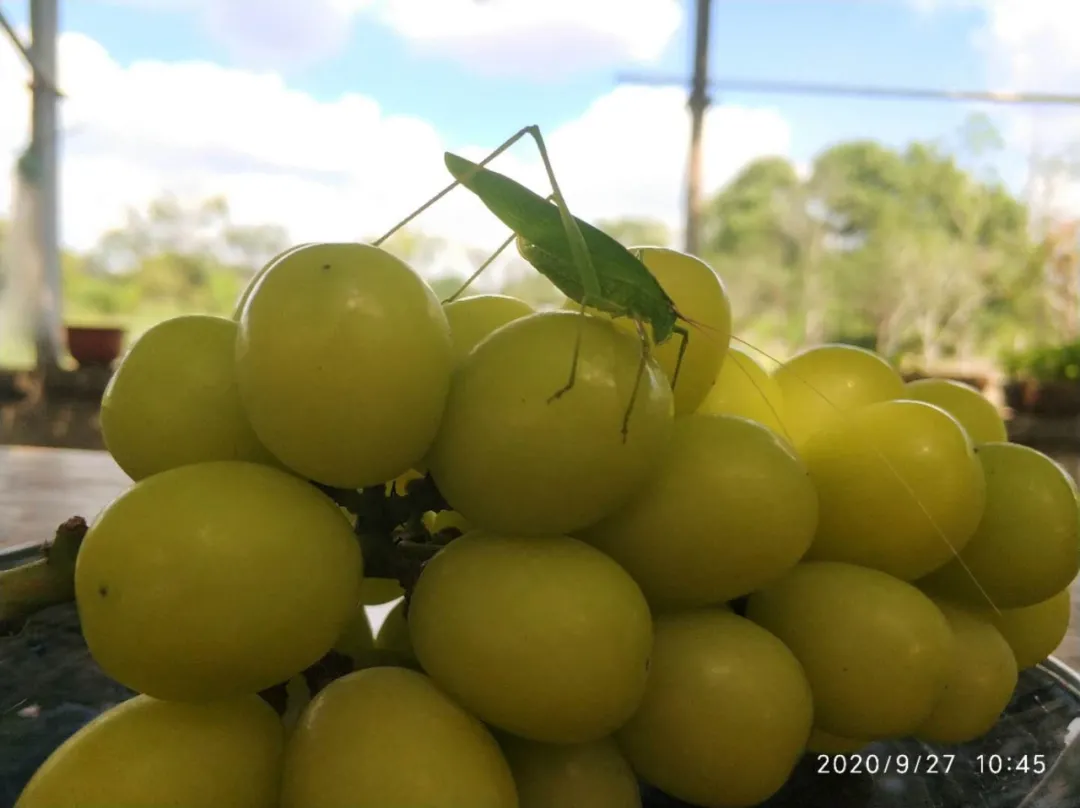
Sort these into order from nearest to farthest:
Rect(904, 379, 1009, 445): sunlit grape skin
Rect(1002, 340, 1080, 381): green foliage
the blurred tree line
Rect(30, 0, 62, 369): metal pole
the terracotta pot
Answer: Rect(904, 379, 1009, 445): sunlit grape skin < the terracotta pot < Rect(30, 0, 62, 369): metal pole < Rect(1002, 340, 1080, 381): green foliage < the blurred tree line

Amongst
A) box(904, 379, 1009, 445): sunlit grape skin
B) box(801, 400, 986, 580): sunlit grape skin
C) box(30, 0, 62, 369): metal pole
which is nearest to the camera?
box(801, 400, 986, 580): sunlit grape skin

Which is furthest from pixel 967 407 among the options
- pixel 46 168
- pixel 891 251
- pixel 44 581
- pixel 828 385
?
pixel 891 251

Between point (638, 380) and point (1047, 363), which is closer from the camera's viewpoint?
point (638, 380)

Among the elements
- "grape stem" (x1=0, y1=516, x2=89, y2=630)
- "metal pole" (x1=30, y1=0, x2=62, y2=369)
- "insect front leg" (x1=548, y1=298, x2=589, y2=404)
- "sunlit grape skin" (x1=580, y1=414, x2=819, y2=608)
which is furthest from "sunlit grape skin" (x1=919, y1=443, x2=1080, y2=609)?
"metal pole" (x1=30, y1=0, x2=62, y2=369)

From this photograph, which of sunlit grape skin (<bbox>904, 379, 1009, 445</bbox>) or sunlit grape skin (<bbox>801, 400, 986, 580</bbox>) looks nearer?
sunlit grape skin (<bbox>801, 400, 986, 580</bbox>)

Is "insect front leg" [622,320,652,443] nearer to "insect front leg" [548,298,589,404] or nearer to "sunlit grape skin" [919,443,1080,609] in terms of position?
"insect front leg" [548,298,589,404]
